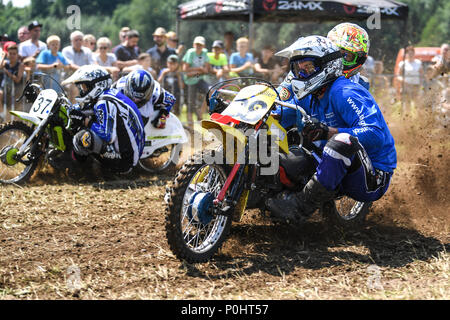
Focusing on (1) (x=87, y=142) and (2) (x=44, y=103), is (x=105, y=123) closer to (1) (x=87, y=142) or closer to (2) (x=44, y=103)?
(1) (x=87, y=142)

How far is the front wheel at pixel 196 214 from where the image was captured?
4473 mm

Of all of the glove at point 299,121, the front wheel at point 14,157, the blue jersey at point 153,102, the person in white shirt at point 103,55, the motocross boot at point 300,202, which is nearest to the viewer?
the motocross boot at point 300,202

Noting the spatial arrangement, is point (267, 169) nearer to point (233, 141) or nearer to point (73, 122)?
point (233, 141)

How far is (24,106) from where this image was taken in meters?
10.5

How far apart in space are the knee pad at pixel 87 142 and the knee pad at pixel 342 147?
402 cm

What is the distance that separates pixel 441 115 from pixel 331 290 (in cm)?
774

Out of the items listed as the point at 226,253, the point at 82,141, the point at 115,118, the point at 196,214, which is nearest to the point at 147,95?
the point at 115,118

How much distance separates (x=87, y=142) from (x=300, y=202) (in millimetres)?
3862

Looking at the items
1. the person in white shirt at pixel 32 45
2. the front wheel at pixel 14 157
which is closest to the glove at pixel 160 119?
the front wheel at pixel 14 157

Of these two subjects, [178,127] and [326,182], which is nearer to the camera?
[326,182]

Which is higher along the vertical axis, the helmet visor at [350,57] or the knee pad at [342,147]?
the helmet visor at [350,57]

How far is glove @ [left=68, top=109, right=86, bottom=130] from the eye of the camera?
8.16 metres

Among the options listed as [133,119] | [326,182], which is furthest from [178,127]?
[326,182]

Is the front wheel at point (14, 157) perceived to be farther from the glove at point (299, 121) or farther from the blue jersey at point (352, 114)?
the glove at point (299, 121)
